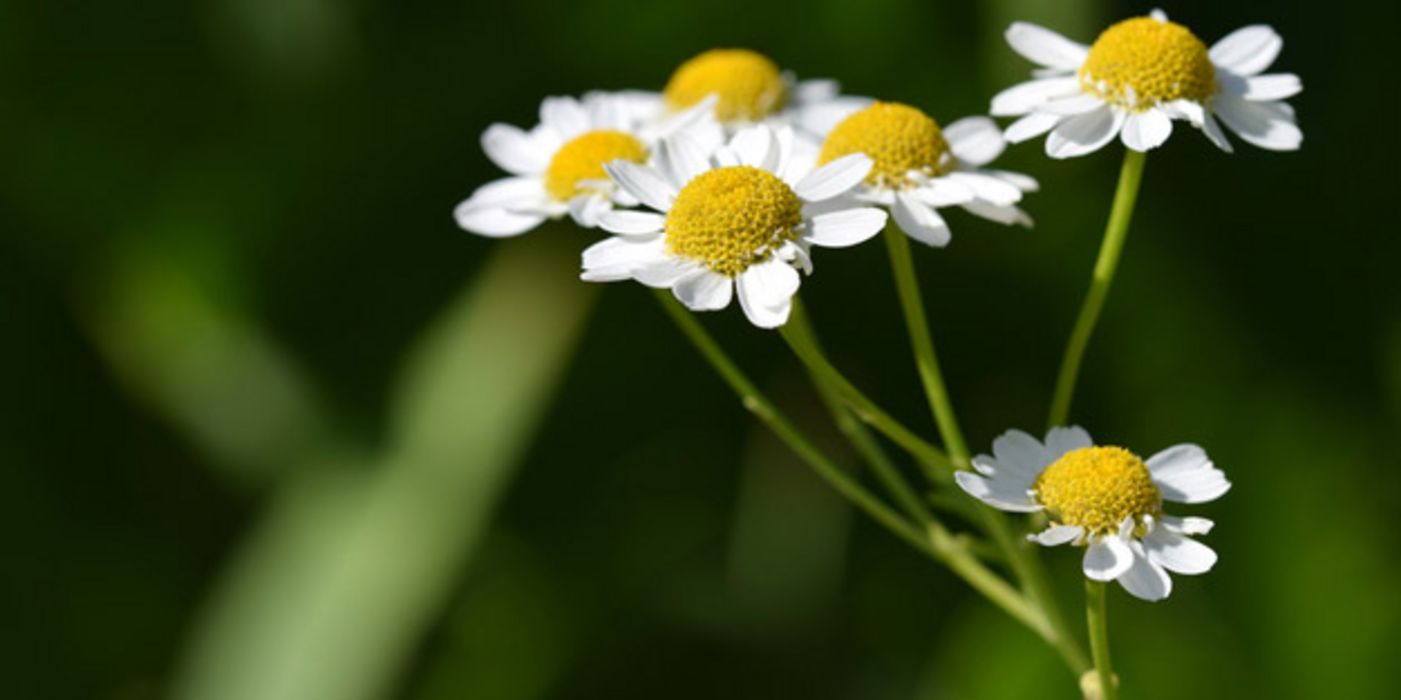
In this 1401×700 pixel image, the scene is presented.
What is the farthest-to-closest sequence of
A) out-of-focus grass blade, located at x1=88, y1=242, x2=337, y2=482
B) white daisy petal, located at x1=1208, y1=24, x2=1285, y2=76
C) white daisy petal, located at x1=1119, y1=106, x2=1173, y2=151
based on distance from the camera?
out-of-focus grass blade, located at x1=88, y1=242, x2=337, y2=482 < white daisy petal, located at x1=1208, y1=24, x2=1285, y2=76 < white daisy petal, located at x1=1119, y1=106, x2=1173, y2=151

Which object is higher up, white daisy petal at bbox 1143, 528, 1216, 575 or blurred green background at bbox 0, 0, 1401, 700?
blurred green background at bbox 0, 0, 1401, 700

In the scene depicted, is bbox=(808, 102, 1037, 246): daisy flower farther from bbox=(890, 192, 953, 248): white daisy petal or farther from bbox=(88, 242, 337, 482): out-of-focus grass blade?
bbox=(88, 242, 337, 482): out-of-focus grass blade

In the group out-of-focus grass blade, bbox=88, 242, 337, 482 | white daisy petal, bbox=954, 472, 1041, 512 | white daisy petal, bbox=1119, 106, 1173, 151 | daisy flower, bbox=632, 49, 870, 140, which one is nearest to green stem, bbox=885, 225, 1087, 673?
white daisy petal, bbox=954, 472, 1041, 512

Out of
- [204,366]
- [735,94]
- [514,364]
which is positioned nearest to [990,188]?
[735,94]

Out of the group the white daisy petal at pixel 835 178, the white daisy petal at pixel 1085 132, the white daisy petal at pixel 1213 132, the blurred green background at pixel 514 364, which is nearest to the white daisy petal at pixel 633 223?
the white daisy petal at pixel 835 178

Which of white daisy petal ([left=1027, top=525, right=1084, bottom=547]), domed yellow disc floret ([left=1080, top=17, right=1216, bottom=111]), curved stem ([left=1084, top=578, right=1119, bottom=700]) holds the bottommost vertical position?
curved stem ([left=1084, top=578, right=1119, bottom=700])

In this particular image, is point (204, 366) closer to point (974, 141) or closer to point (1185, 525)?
point (974, 141)

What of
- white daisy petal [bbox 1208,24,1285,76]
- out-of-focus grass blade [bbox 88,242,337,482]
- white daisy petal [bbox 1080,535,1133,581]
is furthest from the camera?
out-of-focus grass blade [bbox 88,242,337,482]
